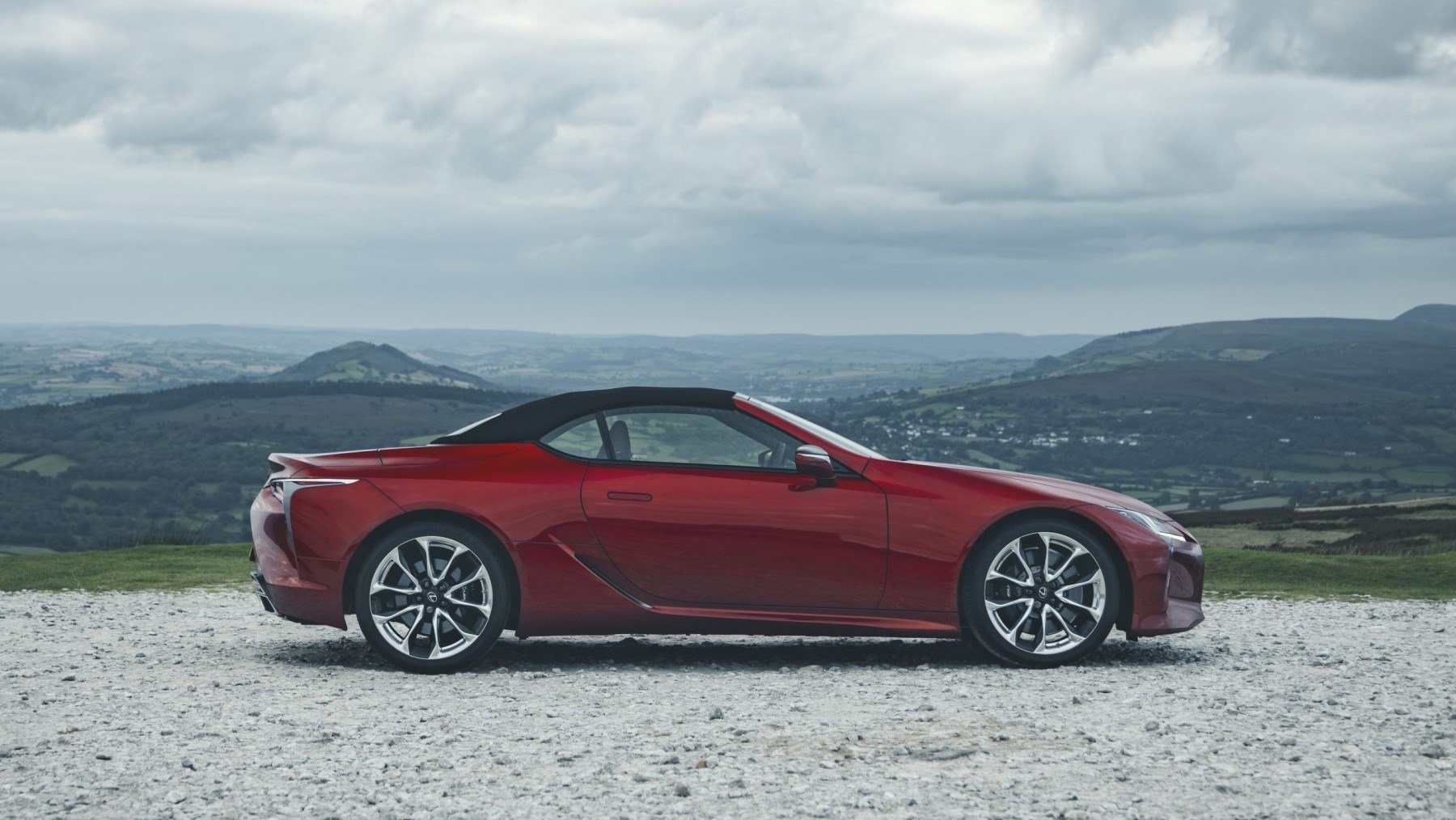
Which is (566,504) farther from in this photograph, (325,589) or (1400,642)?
(1400,642)

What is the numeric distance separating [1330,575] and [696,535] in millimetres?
14739

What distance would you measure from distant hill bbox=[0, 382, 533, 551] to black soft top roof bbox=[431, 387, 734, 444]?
269 feet

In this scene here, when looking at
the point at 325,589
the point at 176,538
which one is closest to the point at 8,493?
the point at 176,538

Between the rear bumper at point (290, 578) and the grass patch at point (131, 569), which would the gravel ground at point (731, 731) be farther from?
the grass patch at point (131, 569)

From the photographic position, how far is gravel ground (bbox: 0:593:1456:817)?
15.9ft

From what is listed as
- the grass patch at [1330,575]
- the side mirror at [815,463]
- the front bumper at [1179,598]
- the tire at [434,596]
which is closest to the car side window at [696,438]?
the side mirror at [815,463]

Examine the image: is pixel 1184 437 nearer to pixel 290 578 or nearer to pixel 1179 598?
pixel 1179 598

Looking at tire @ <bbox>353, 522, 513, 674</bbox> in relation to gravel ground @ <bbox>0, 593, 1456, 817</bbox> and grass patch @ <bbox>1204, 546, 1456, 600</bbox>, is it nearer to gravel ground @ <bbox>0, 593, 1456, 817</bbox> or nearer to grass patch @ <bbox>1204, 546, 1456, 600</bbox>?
gravel ground @ <bbox>0, 593, 1456, 817</bbox>

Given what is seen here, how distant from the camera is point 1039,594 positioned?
25.3ft

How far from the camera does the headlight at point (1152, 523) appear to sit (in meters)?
7.82

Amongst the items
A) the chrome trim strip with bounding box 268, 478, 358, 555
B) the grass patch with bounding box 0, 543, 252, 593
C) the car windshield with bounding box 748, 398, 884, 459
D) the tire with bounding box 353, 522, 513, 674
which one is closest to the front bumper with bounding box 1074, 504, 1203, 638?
the car windshield with bounding box 748, 398, 884, 459

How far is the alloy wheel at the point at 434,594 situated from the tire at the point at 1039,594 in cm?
282

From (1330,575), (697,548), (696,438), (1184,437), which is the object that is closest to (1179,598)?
(697,548)

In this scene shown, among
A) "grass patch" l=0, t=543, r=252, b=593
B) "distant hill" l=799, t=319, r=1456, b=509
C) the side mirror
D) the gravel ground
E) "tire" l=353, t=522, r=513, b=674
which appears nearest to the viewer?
the gravel ground
